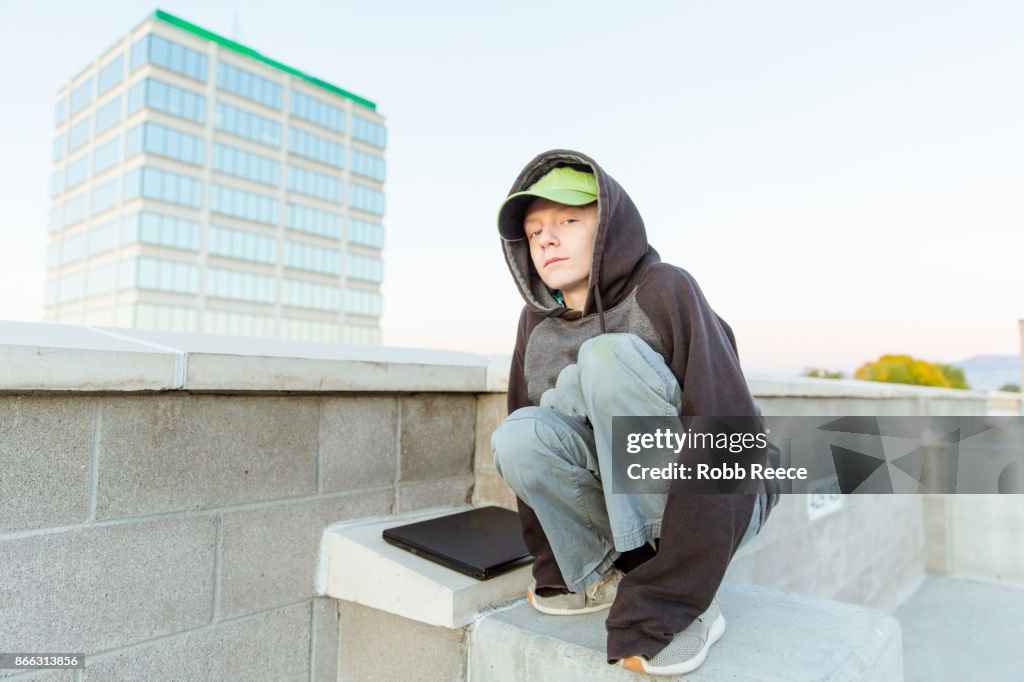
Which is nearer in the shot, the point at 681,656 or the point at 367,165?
the point at 681,656

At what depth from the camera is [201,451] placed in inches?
57.7

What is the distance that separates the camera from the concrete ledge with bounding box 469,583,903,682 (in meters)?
1.17

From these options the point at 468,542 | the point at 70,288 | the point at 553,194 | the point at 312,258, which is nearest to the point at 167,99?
the point at 312,258

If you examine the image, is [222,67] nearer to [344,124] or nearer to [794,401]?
[344,124]

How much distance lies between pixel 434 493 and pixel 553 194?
1.10 metres

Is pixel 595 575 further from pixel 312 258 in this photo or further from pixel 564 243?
pixel 312 258

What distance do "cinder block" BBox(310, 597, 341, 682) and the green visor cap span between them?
1.09 meters

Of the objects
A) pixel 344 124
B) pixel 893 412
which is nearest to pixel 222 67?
pixel 344 124

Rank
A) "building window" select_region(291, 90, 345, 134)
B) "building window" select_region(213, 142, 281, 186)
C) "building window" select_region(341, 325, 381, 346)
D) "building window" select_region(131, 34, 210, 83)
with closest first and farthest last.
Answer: "building window" select_region(131, 34, 210, 83) → "building window" select_region(213, 142, 281, 186) → "building window" select_region(291, 90, 345, 134) → "building window" select_region(341, 325, 381, 346)

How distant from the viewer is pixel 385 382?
179 cm

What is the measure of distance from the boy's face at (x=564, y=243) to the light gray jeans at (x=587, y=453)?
0.20m

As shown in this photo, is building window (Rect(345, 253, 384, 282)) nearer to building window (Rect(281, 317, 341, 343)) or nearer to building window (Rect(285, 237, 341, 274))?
building window (Rect(285, 237, 341, 274))

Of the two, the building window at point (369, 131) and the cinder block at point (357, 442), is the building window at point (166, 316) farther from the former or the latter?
the cinder block at point (357, 442)

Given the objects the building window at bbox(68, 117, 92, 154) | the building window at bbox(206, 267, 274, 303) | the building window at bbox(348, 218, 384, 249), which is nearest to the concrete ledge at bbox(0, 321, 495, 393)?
the building window at bbox(206, 267, 274, 303)
